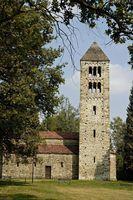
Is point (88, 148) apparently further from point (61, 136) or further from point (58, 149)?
point (61, 136)

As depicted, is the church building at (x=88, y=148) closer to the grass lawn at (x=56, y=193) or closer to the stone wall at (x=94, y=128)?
the stone wall at (x=94, y=128)

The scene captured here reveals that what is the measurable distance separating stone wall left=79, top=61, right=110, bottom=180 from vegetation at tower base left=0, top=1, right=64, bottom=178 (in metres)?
20.7

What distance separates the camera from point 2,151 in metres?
Answer: 39.9

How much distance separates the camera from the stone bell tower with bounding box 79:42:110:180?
5959 cm

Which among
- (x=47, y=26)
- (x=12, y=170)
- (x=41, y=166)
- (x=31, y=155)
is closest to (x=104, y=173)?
(x=41, y=166)

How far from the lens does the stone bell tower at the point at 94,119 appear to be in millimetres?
59594

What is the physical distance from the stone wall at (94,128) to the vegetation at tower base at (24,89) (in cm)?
2066

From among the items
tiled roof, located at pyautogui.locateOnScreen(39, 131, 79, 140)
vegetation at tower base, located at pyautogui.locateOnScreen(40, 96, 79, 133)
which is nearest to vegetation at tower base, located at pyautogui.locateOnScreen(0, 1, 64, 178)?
tiled roof, located at pyautogui.locateOnScreen(39, 131, 79, 140)

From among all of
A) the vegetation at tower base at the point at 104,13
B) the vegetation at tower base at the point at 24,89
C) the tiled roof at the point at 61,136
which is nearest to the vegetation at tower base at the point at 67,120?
the tiled roof at the point at 61,136

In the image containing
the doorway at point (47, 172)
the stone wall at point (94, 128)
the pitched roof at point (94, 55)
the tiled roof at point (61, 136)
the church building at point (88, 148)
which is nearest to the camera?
the stone wall at point (94, 128)

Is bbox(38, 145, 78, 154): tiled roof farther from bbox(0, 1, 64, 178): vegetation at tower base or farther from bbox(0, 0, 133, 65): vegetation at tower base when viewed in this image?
bbox(0, 0, 133, 65): vegetation at tower base

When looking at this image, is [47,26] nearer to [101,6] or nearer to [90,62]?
[101,6]

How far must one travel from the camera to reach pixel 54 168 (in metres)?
61.4

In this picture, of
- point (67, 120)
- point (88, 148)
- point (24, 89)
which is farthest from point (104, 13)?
point (67, 120)
